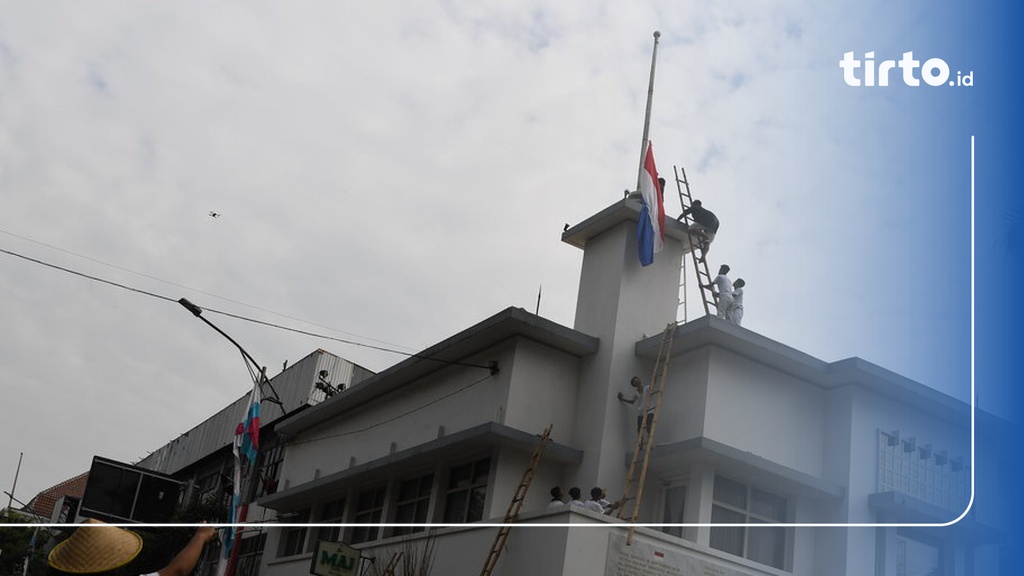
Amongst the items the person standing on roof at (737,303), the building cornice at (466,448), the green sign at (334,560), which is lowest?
the green sign at (334,560)

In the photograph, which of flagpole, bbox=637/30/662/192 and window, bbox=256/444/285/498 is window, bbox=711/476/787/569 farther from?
window, bbox=256/444/285/498

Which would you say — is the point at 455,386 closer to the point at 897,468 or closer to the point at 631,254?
the point at 631,254

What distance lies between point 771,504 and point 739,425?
1.36 m

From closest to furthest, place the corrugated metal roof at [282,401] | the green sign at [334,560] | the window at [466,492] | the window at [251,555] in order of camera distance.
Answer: the green sign at [334,560], the window at [466,492], the window at [251,555], the corrugated metal roof at [282,401]

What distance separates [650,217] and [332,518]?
907cm

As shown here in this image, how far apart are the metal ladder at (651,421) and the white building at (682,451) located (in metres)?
0.17

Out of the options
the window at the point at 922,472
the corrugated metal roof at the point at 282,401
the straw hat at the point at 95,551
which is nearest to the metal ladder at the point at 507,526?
the window at the point at 922,472

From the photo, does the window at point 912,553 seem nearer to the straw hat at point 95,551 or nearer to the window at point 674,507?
the window at point 674,507

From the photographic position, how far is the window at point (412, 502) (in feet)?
61.7

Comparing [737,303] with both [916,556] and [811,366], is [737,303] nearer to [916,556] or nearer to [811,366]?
[811,366]

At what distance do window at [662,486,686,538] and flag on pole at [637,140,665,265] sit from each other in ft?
12.4

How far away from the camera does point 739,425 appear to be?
16219 millimetres

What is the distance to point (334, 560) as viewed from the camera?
17.3 metres

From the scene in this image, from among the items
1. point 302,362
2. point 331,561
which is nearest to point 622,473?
point 331,561
